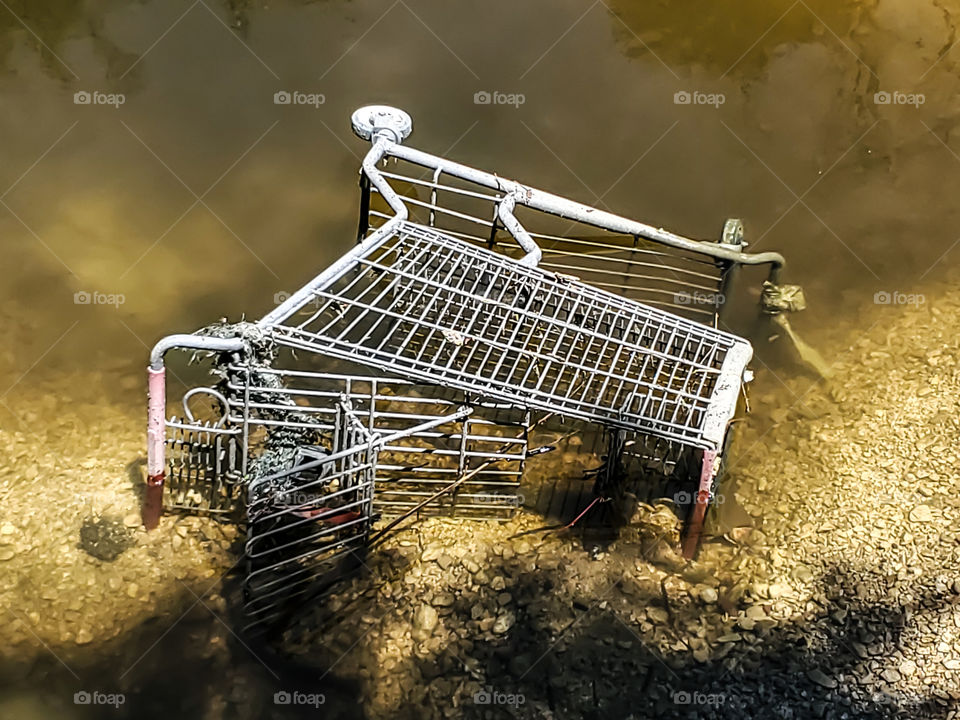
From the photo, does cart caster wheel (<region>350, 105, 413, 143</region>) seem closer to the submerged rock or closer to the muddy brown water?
the muddy brown water

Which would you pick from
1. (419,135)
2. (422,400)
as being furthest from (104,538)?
(419,135)

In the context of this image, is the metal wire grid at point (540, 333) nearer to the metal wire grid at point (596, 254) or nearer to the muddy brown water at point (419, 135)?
the metal wire grid at point (596, 254)

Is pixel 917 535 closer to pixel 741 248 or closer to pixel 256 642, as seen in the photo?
pixel 741 248

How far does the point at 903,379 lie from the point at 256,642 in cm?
548

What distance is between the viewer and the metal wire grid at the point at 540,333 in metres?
6.70

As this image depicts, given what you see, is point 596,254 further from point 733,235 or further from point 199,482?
point 199,482

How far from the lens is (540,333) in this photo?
24.7 feet

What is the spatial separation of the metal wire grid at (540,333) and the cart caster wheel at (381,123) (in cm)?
98

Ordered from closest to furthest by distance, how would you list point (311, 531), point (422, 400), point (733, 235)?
point (311, 531)
point (422, 400)
point (733, 235)

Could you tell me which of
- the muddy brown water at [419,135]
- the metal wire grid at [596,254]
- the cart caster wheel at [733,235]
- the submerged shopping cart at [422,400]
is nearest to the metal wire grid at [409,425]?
the submerged shopping cart at [422,400]

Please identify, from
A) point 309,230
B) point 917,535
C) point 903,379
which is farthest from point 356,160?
point 917,535

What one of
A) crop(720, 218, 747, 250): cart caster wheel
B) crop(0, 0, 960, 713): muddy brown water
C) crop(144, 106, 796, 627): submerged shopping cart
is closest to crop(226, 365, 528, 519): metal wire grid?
crop(144, 106, 796, 627): submerged shopping cart

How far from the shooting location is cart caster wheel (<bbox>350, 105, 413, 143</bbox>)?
311 inches

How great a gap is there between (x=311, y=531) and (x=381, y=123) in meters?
3.12
